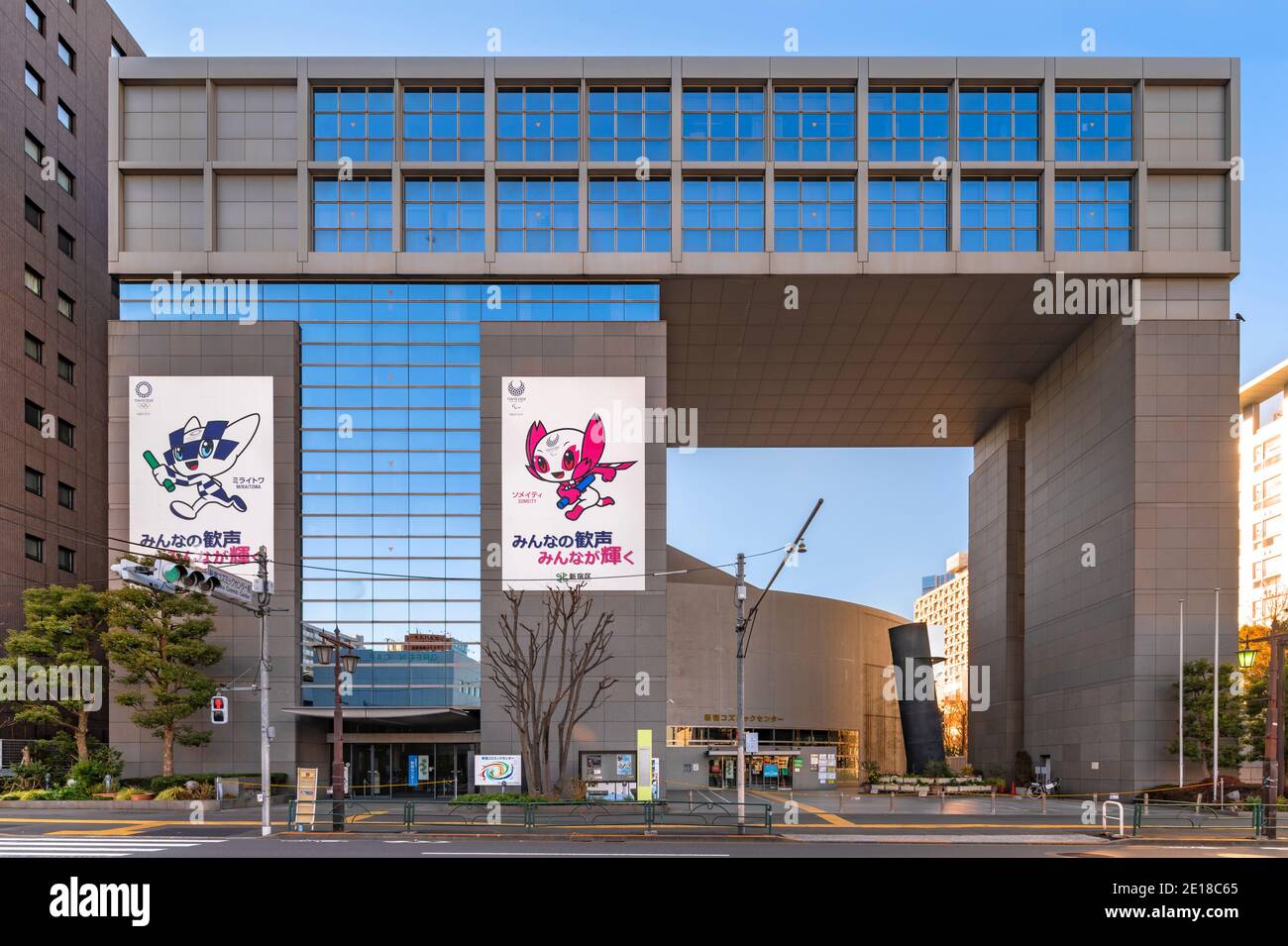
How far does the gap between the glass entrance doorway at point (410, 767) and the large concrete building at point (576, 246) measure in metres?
0.42

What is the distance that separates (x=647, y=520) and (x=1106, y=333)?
2368 centimetres

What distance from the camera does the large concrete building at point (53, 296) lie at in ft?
176

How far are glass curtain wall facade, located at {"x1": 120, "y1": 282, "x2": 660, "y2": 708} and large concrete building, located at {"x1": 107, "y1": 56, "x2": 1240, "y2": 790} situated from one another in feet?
0.46

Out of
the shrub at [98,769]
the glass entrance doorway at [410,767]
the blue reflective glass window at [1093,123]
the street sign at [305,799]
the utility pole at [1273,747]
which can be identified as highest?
the blue reflective glass window at [1093,123]

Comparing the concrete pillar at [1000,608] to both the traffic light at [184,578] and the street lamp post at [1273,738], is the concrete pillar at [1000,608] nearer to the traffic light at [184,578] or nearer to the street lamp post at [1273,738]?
the street lamp post at [1273,738]

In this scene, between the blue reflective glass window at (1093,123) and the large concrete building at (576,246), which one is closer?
the large concrete building at (576,246)

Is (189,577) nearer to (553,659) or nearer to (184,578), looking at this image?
(184,578)

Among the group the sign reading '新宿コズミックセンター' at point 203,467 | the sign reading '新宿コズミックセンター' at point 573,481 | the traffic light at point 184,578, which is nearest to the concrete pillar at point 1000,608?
the sign reading '新宿コズミックセンター' at point 573,481

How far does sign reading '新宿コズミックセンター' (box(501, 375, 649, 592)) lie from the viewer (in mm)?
47062

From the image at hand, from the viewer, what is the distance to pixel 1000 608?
65.0 meters

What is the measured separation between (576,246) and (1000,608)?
35.6 meters

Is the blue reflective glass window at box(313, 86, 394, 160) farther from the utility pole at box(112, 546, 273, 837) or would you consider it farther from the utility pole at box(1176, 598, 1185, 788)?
the utility pole at box(1176, 598, 1185, 788)

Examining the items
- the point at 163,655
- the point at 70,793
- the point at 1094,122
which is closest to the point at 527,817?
the point at 163,655

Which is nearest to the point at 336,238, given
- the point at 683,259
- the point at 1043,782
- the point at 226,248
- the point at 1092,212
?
the point at 226,248
